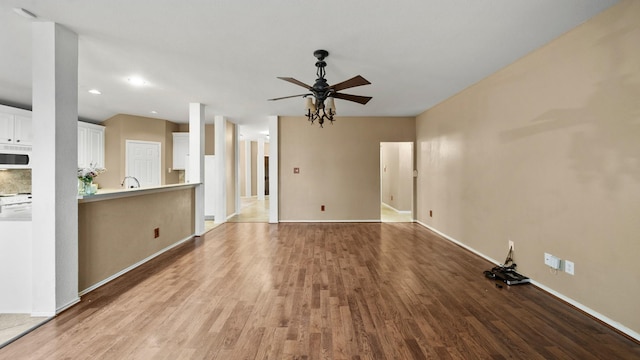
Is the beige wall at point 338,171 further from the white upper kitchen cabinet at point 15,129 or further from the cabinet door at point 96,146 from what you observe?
the white upper kitchen cabinet at point 15,129

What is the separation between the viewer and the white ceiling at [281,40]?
2215 mm

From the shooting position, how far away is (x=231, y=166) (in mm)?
7336

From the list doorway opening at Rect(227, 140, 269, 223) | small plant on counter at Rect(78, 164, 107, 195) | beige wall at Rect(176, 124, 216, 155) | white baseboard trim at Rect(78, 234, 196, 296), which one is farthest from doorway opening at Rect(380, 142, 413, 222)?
small plant on counter at Rect(78, 164, 107, 195)

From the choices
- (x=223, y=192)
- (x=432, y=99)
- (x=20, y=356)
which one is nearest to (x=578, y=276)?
(x=432, y=99)

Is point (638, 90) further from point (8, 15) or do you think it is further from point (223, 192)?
point (223, 192)

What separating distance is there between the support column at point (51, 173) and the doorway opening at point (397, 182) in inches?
232

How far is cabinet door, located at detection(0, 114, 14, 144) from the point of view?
14.8 feet

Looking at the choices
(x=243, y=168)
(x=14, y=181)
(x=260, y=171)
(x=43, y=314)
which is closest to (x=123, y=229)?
(x=43, y=314)

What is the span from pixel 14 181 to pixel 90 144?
148 cm

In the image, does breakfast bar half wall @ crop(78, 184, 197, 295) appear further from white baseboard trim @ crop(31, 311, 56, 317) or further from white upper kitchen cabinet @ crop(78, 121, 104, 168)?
white upper kitchen cabinet @ crop(78, 121, 104, 168)

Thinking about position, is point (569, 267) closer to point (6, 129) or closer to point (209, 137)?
point (209, 137)

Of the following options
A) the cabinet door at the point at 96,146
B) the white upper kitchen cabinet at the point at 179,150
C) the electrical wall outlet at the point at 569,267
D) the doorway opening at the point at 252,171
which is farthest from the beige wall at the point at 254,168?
the electrical wall outlet at the point at 569,267

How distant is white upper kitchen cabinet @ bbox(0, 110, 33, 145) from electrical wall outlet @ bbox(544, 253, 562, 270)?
7.82 meters

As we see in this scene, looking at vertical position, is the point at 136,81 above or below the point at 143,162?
above
